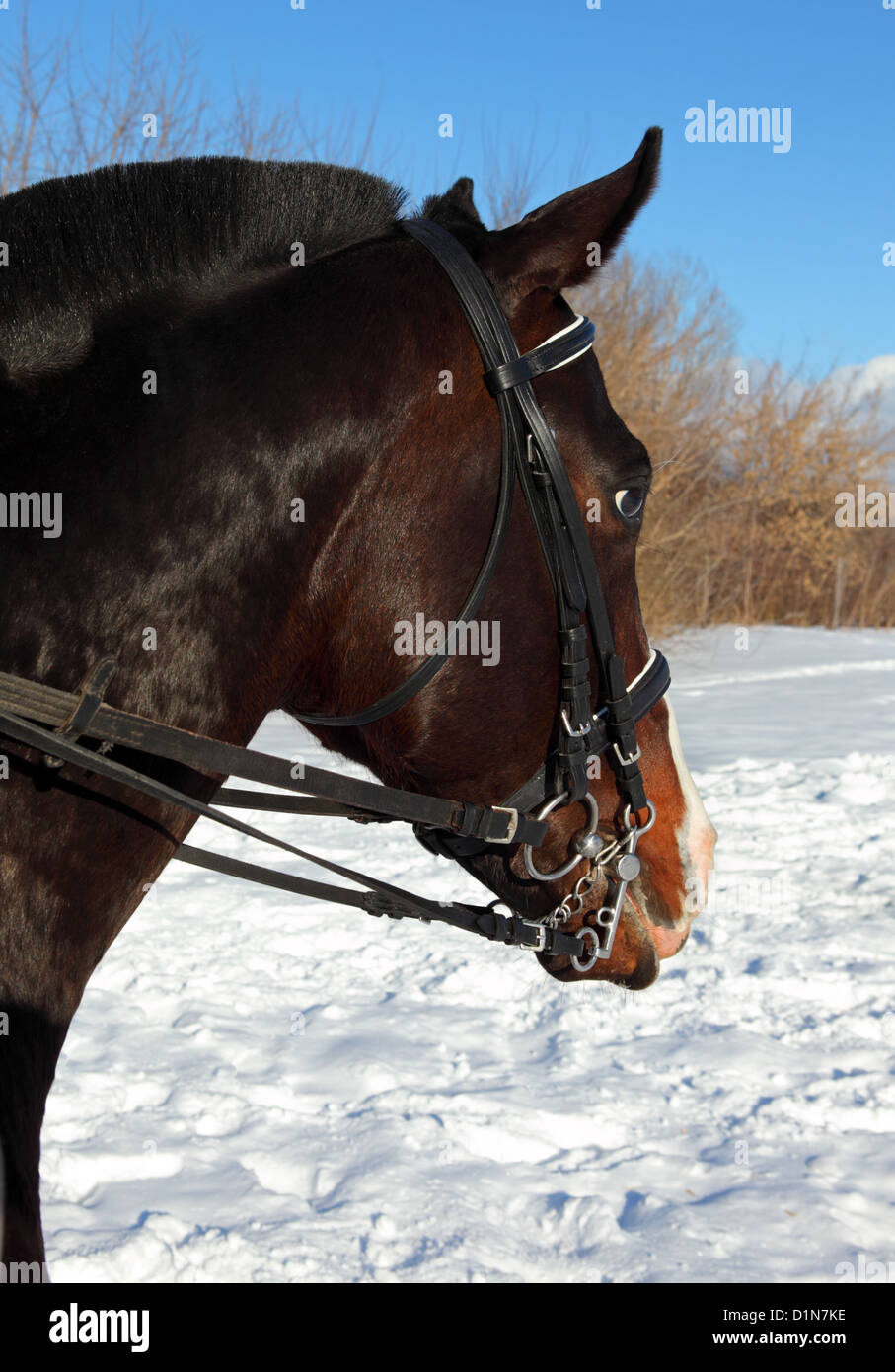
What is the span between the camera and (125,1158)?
302 centimetres

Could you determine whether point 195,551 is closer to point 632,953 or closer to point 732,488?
point 632,953

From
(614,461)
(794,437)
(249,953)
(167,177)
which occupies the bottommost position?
(249,953)

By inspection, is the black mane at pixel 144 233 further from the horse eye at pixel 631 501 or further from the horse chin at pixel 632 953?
the horse chin at pixel 632 953

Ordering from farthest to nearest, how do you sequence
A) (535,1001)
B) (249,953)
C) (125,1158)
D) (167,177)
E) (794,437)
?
(794,437) < (249,953) < (535,1001) < (125,1158) < (167,177)

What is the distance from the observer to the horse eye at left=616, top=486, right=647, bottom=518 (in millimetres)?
1696

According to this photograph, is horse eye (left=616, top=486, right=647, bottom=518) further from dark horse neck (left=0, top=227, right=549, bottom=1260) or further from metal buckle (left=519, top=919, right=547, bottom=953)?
metal buckle (left=519, top=919, right=547, bottom=953)

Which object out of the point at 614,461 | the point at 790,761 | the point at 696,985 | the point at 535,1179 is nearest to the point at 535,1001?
the point at 696,985

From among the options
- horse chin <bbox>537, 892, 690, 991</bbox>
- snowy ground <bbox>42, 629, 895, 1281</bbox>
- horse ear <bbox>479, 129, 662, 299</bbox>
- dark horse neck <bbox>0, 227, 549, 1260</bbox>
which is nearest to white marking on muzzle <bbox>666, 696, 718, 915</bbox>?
horse chin <bbox>537, 892, 690, 991</bbox>

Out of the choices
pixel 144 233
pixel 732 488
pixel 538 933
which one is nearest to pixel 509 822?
pixel 538 933

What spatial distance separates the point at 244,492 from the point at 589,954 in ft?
3.35

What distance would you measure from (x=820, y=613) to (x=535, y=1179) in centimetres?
2218

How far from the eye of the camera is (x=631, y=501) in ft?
5.63
